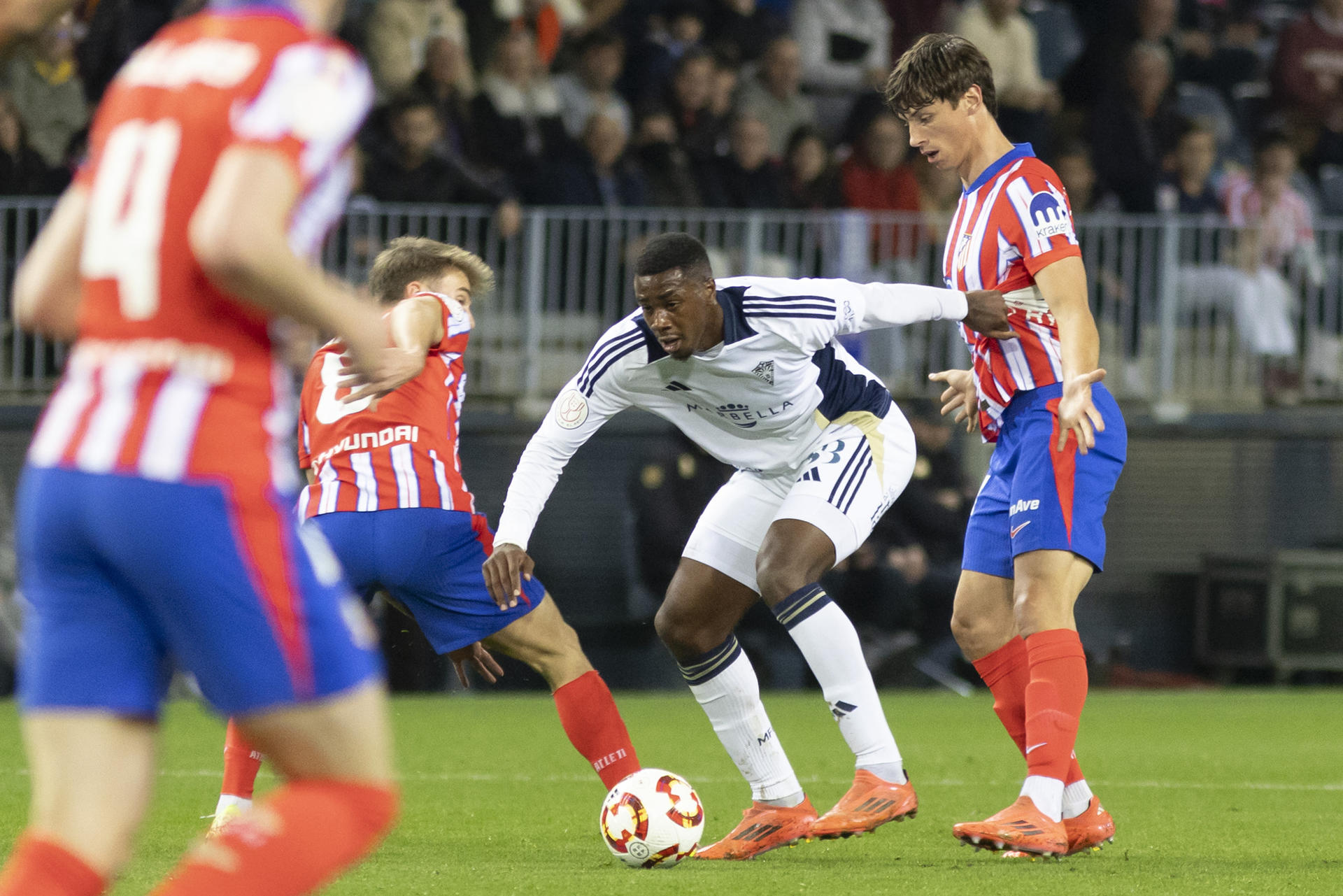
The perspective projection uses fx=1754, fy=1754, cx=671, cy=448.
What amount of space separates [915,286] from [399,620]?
21.9 feet

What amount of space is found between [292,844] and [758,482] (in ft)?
11.6

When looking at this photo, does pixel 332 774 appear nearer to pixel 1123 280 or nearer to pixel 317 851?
pixel 317 851

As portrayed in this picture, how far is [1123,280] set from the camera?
41.7 feet

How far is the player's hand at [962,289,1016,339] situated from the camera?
16.5 feet

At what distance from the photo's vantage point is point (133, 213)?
2.45 meters

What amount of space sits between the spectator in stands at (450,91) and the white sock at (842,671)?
23.4 feet

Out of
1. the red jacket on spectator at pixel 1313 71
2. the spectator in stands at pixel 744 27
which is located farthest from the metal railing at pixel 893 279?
the red jacket on spectator at pixel 1313 71

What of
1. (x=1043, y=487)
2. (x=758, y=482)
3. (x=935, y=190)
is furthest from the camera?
(x=935, y=190)

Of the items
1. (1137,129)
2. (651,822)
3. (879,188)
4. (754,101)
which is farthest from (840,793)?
(1137,129)

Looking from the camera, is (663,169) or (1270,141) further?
(1270,141)

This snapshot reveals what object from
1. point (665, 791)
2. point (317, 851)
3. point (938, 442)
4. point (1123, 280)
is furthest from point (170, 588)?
point (1123, 280)

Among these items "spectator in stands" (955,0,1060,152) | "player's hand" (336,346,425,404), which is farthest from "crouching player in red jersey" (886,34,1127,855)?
"spectator in stands" (955,0,1060,152)

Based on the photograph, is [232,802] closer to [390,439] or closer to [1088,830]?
[390,439]

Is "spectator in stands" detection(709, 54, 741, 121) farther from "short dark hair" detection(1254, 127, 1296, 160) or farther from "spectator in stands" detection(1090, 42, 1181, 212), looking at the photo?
"short dark hair" detection(1254, 127, 1296, 160)
